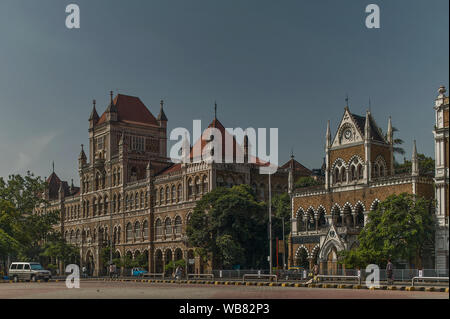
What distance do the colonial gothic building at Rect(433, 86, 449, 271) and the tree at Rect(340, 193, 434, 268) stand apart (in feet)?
2.46

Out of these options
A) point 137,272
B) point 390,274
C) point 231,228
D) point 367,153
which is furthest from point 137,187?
point 390,274

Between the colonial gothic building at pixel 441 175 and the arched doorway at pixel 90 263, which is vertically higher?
the colonial gothic building at pixel 441 175

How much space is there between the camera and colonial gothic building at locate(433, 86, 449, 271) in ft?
178

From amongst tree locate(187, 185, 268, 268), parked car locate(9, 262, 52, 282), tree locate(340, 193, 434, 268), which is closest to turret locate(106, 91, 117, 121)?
tree locate(187, 185, 268, 268)

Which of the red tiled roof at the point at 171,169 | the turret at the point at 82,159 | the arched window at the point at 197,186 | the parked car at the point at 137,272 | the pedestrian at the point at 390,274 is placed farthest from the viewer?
the turret at the point at 82,159

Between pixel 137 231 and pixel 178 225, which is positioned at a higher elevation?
pixel 178 225

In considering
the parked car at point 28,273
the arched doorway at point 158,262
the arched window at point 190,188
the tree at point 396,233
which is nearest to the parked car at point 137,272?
the arched doorway at point 158,262

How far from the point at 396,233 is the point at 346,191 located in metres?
10.6

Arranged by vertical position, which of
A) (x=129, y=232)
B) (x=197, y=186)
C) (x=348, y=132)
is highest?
(x=348, y=132)

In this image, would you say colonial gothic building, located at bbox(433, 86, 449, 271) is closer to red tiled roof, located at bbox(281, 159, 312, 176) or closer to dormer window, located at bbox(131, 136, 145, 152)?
red tiled roof, located at bbox(281, 159, 312, 176)

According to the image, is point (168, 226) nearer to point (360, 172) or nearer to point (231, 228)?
point (231, 228)

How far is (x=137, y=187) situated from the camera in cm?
9131

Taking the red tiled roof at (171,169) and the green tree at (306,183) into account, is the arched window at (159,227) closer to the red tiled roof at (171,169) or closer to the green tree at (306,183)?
the red tiled roof at (171,169)

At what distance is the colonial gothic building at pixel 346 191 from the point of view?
60688 mm
